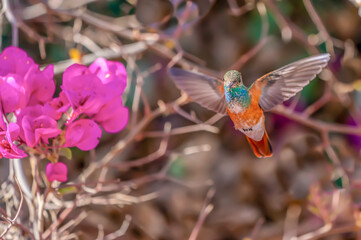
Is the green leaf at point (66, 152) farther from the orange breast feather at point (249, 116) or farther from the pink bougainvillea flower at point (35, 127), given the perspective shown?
the orange breast feather at point (249, 116)

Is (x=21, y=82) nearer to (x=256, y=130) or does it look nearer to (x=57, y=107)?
(x=57, y=107)

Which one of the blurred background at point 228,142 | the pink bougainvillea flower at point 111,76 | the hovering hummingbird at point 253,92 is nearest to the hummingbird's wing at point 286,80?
the hovering hummingbird at point 253,92

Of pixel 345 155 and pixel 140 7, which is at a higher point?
pixel 140 7

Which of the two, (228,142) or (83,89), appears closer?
(83,89)

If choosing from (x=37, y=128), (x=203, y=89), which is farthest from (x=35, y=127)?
(x=203, y=89)

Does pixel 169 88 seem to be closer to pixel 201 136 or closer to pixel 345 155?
pixel 201 136

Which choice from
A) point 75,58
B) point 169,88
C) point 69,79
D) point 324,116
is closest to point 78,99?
point 69,79

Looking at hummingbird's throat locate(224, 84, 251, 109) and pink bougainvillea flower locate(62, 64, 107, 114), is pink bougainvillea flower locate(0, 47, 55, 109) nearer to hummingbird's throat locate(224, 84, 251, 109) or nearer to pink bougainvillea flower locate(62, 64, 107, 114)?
pink bougainvillea flower locate(62, 64, 107, 114)
